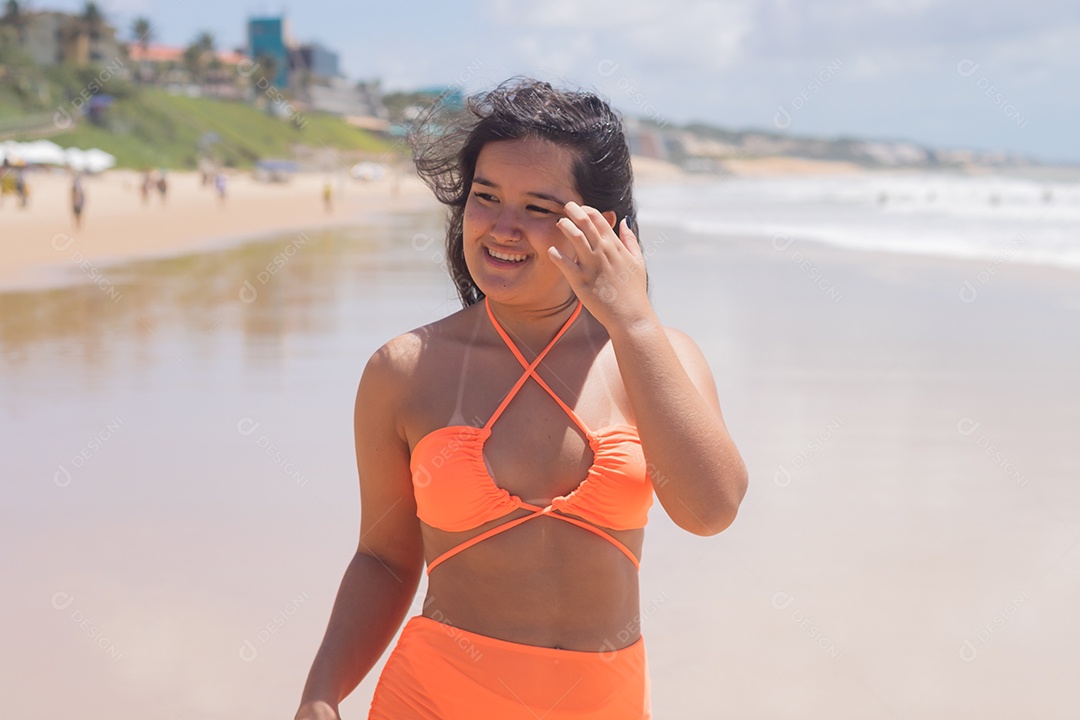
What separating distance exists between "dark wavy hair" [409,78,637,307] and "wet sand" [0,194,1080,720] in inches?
89.9

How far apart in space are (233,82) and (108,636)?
4338 inches

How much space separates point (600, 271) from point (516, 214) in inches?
10.5

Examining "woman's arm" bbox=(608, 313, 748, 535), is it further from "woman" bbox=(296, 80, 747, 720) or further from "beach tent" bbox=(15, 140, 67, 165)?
"beach tent" bbox=(15, 140, 67, 165)

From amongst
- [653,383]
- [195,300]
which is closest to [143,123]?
[195,300]

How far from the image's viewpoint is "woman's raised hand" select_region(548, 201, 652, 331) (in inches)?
68.8

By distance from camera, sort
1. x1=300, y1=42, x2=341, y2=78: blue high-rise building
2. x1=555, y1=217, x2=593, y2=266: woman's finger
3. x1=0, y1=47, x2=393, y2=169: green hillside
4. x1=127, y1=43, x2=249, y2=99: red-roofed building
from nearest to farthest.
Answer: x1=555, y1=217, x2=593, y2=266: woman's finger, x1=0, y1=47, x2=393, y2=169: green hillside, x1=127, y1=43, x2=249, y2=99: red-roofed building, x1=300, y1=42, x2=341, y2=78: blue high-rise building

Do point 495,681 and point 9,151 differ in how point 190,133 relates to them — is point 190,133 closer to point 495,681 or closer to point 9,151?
point 9,151

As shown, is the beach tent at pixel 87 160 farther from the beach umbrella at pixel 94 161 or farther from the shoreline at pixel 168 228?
the shoreline at pixel 168 228

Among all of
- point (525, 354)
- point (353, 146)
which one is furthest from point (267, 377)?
point (353, 146)

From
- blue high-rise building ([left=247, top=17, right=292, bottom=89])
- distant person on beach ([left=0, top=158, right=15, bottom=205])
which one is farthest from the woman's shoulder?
blue high-rise building ([left=247, top=17, right=292, bottom=89])

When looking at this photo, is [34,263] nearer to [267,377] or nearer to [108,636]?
[267,377]

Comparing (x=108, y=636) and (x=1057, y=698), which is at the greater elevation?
(x=1057, y=698)

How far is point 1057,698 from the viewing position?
12.7 feet

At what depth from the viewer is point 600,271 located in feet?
5.77
